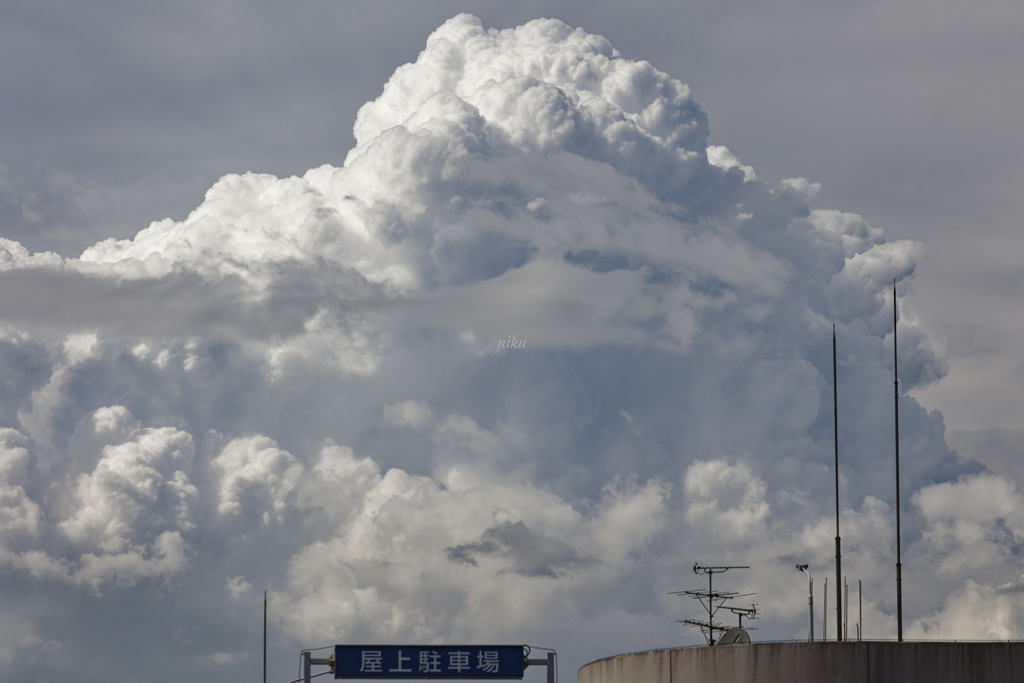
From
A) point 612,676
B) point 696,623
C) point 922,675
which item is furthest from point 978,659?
point 696,623

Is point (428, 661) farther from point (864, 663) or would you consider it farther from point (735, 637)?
point (864, 663)

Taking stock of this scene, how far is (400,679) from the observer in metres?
60.8

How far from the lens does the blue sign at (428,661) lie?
60.5 meters

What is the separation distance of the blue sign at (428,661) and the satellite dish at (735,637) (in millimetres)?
12369

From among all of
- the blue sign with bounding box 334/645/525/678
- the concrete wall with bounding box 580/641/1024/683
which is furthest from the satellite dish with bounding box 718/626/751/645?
the blue sign with bounding box 334/645/525/678

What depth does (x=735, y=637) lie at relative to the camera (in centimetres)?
5191

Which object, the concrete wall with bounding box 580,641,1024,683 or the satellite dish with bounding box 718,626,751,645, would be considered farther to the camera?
the satellite dish with bounding box 718,626,751,645

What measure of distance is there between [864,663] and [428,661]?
76.5ft

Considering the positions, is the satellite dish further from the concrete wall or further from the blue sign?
the blue sign

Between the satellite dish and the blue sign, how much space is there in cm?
1237

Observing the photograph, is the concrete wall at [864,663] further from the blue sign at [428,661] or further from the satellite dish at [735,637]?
the blue sign at [428,661]

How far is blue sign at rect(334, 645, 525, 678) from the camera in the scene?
60469 mm

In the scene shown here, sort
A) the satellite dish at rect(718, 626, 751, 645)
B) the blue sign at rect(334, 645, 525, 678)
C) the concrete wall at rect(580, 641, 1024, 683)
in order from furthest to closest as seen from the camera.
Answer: the blue sign at rect(334, 645, 525, 678) < the satellite dish at rect(718, 626, 751, 645) < the concrete wall at rect(580, 641, 1024, 683)

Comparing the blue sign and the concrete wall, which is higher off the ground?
the concrete wall
